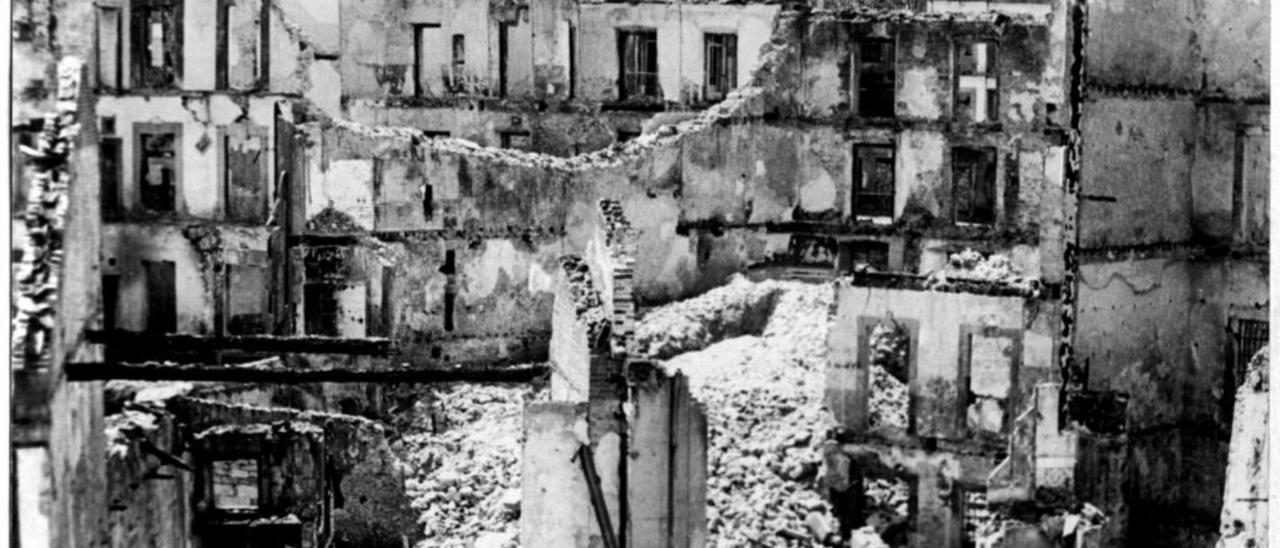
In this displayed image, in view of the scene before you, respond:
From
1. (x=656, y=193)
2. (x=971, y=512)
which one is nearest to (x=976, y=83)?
(x=656, y=193)

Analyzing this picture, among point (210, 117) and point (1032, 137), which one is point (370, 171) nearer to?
point (210, 117)

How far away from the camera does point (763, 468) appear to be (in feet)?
105

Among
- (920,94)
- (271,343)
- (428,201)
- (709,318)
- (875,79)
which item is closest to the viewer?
(271,343)

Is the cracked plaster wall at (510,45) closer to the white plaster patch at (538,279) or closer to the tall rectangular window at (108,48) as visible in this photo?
the white plaster patch at (538,279)

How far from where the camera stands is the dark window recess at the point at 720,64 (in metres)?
40.5

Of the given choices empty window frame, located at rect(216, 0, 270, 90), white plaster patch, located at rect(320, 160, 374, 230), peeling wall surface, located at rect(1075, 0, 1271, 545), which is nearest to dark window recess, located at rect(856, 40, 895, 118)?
peeling wall surface, located at rect(1075, 0, 1271, 545)

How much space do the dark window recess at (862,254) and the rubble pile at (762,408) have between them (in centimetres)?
239

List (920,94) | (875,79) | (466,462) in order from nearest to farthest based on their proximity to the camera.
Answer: (466,462) → (920,94) → (875,79)

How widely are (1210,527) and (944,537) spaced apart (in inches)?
111

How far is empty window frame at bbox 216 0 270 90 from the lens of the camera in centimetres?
3403

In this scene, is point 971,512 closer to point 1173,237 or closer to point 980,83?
point 1173,237

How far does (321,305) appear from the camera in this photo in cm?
3447

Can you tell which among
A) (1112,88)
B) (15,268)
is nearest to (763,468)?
(1112,88)

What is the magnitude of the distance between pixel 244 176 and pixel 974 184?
33.2ft
